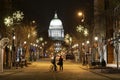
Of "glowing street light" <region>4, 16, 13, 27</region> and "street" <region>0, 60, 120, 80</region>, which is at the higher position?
"glowing street light" <region>4, 16, 13, 27</region>

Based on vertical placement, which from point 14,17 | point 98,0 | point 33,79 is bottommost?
point 33,79

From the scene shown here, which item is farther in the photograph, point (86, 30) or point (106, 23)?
point (106, 23)

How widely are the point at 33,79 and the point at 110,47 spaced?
2102 inches

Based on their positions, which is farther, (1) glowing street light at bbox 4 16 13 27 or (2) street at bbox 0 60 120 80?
(1) glowing street light at bbox 4 16 13 27

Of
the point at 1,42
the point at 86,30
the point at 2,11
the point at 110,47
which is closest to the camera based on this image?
the point at 1,42

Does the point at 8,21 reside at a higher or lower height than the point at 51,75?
higher

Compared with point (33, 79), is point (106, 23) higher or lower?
higher

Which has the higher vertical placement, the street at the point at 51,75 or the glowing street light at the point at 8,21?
the glowing street light at the point at 8,21

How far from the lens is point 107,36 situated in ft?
287

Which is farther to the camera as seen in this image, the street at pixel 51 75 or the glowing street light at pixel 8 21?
the glowing street light at pixel 8 21

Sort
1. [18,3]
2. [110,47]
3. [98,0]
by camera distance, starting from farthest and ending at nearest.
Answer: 1. [98,0]
2. [110,47]
3. [18,3]

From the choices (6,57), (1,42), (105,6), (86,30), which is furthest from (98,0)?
(1,42)

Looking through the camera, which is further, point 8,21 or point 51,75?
point 8,21

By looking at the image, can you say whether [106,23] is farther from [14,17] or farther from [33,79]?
[33,79]
